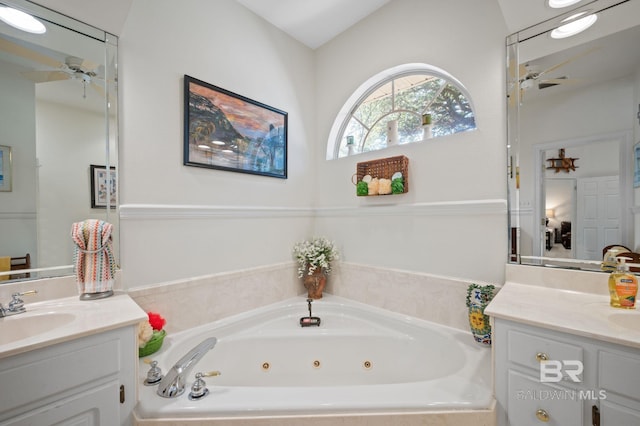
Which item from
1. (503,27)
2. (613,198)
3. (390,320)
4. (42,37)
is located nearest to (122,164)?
(42,37)

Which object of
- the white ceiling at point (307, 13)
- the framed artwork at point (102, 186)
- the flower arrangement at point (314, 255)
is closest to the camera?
the white ceiling at point (307, 13)

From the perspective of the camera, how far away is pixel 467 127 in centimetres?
193

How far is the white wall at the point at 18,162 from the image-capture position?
1310 mm

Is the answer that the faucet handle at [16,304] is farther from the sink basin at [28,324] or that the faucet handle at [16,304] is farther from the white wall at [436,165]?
the white wall at [436,165]

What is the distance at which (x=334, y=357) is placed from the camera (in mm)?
1888

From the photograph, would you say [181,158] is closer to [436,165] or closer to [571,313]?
[436,165]

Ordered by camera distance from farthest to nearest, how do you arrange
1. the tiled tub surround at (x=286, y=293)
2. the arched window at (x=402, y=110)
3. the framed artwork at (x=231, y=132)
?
the arched window at (x=402, y=110), the framed artwork at (x=231, y=132), the tiled tub surround at (x=286, y=293)

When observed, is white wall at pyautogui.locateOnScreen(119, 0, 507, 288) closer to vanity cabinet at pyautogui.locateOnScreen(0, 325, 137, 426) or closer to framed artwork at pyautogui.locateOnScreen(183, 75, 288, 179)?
framed artwork at pyautogui.locateOnScreen(183, 75, 288, 179)

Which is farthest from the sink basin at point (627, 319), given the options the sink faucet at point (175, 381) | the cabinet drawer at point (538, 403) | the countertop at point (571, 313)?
the sink faucet at point (175, 381)

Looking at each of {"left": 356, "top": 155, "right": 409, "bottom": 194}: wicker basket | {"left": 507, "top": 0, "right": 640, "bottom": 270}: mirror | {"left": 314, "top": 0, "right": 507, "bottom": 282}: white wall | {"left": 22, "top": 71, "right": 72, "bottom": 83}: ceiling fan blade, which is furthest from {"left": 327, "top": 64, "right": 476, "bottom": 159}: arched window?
{"left": 22, "top": 71, "right": 72, "bottom": 83}: ceiling fan blade

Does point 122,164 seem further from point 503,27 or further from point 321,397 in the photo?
point 503,27

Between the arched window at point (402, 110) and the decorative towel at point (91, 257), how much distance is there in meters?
1.89

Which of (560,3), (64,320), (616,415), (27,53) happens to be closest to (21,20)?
(27,53)

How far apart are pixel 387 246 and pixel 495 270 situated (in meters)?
0.75
